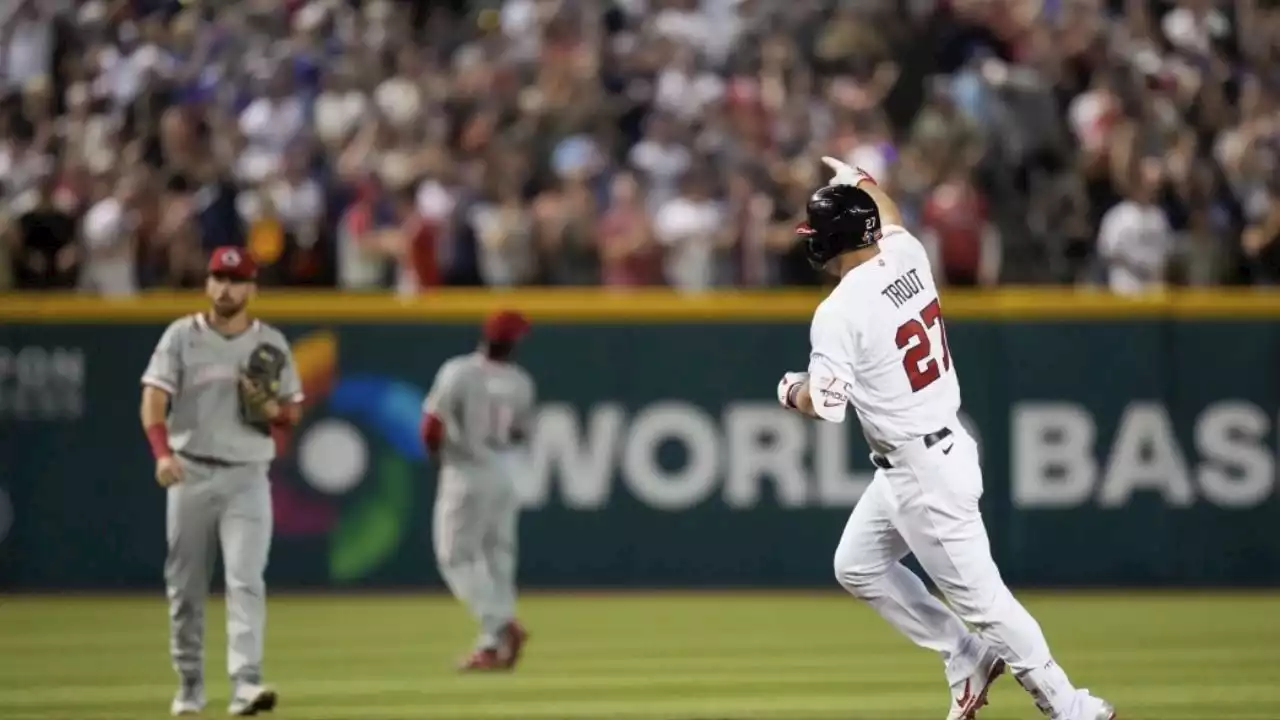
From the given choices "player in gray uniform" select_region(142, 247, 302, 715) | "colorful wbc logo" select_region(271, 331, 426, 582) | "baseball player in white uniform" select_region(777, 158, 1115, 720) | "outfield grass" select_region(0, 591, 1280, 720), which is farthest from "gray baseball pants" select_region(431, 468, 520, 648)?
"baseball player in white uniform" select_region(777, 158, 1115, 720)

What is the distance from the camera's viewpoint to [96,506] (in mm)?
18172

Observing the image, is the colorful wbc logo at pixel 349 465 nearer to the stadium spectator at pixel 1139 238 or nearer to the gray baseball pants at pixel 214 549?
the stadium spectator at pixel 1139 238

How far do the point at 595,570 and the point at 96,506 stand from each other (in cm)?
412

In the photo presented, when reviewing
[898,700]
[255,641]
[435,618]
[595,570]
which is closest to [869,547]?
[898,700]

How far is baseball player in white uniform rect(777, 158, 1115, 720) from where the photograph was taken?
30.2ft

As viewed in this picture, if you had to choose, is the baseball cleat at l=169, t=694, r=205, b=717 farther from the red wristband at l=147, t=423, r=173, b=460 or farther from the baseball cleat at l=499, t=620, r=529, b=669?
the baseball cleat at l=499, t=620, r=529, b=669

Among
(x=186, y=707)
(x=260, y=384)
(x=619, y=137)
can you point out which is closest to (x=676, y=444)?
(x=619, y=137)

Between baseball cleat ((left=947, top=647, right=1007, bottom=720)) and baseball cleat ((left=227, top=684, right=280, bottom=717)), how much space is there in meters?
3.49

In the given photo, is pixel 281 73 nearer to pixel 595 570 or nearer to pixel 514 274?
pixel 514 274

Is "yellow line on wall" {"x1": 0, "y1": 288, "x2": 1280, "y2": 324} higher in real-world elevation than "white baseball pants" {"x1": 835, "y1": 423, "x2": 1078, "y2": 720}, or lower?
higher

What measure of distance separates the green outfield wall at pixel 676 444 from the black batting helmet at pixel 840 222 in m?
8.81

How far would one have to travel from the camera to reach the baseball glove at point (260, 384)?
11516mm

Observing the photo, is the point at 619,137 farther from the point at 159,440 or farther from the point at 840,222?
the point at 840,222

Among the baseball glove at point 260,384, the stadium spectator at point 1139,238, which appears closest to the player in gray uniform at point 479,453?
the baseball glove at point 260,384
